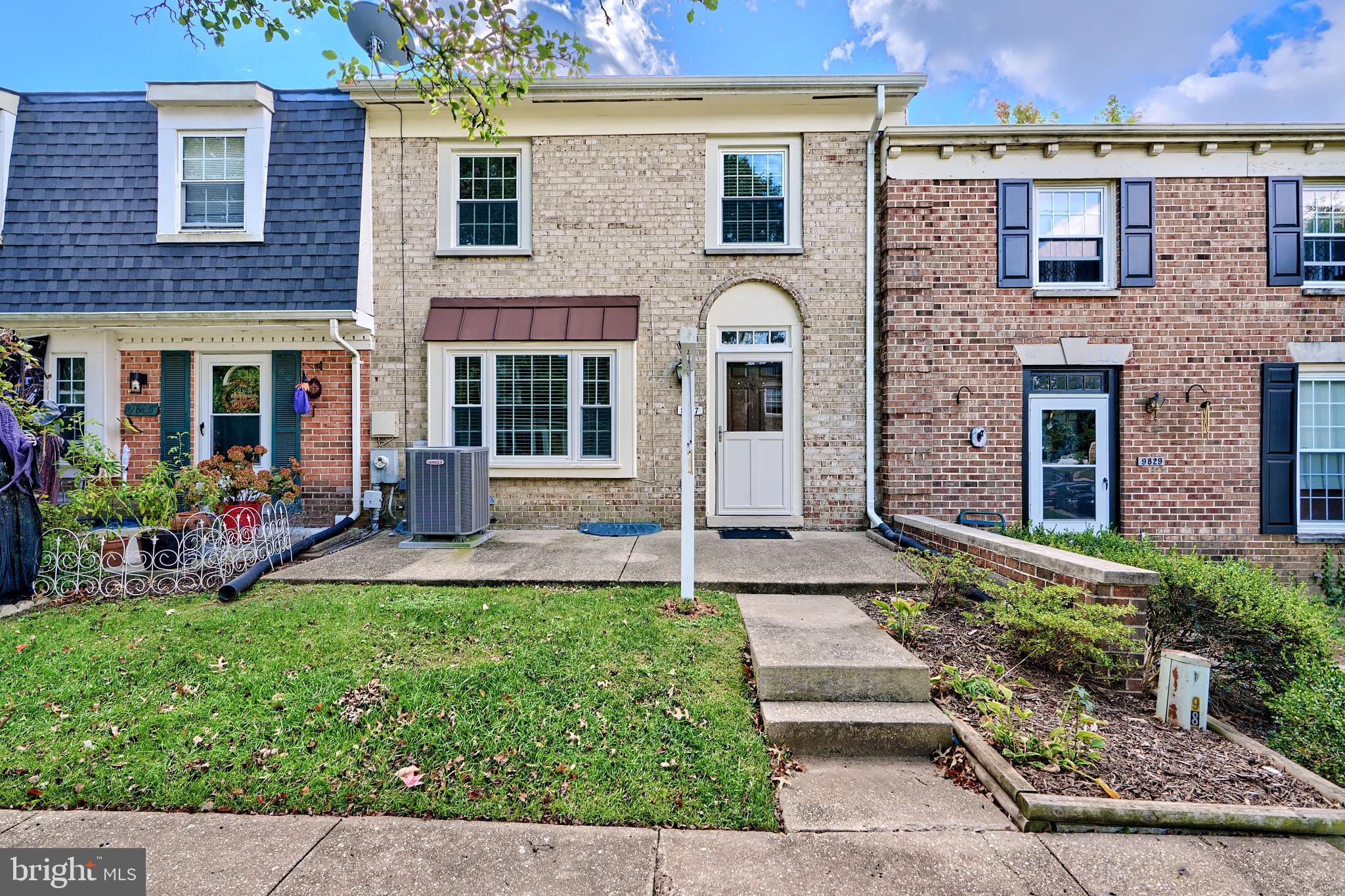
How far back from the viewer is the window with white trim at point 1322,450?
7.66 m

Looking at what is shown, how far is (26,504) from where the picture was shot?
16.4 feet

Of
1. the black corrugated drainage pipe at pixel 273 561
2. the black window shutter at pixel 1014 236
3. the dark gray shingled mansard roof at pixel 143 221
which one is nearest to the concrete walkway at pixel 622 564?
the black corrugated drainage pipe at pixel 273 561

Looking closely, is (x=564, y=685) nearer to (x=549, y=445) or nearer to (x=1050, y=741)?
(x=1050, y=741)

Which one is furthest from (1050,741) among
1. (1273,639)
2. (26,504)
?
(26,504)

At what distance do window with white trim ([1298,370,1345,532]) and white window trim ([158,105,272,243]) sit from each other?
13610mm

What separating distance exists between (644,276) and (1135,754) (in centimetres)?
682

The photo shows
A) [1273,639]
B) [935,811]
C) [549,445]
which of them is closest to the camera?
[935,811]

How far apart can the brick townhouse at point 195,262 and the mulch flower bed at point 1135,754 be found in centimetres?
754

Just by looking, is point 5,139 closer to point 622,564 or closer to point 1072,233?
point 622,564

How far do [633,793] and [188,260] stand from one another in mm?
8772

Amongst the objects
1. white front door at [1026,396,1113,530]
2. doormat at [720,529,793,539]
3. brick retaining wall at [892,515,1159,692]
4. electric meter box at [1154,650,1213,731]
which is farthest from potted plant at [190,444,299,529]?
white front door at [1026,396,1113,530]

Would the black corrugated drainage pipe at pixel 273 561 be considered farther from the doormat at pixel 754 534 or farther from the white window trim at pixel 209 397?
the doormat at pixel 754 534

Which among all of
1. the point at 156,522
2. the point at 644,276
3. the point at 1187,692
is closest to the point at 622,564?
the point at 644,276

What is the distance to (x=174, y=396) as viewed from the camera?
7961 millimetres
